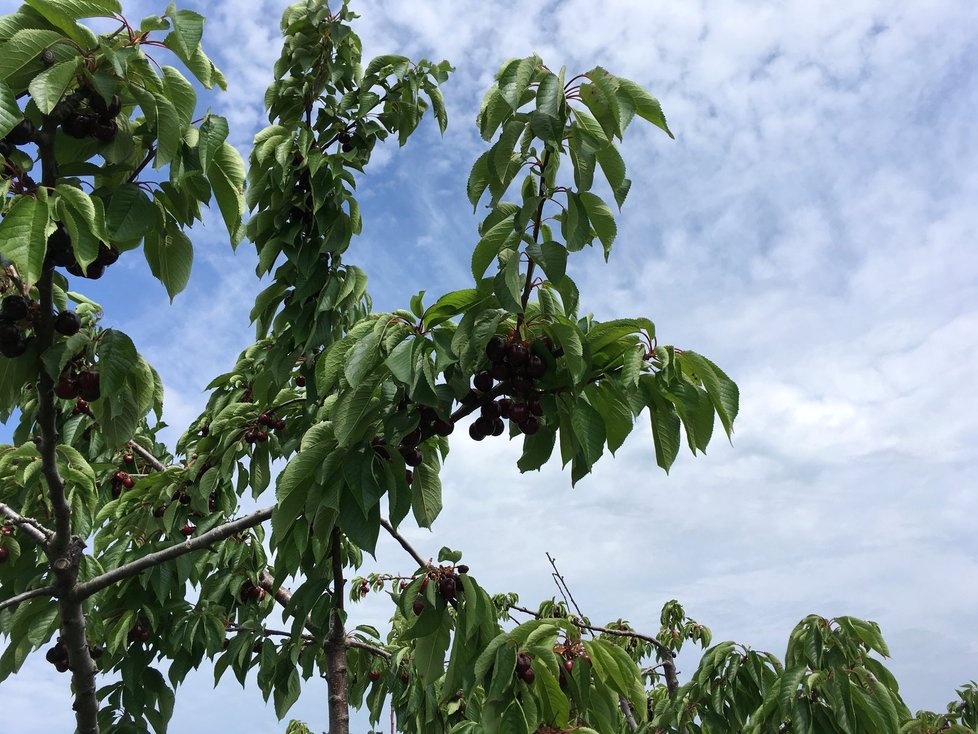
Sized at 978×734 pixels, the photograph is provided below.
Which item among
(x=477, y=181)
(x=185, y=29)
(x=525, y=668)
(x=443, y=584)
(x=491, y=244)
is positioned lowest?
(x=525, y=668)

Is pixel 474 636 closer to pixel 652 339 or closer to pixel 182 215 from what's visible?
pixel 652 339

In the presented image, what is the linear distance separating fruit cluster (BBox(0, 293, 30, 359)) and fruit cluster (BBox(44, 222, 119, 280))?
0.14 m

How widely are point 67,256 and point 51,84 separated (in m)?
0.45

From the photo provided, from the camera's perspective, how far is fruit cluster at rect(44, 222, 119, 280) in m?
2.00

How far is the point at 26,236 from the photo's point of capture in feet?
5.65

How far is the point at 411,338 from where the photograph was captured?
7.18 feet

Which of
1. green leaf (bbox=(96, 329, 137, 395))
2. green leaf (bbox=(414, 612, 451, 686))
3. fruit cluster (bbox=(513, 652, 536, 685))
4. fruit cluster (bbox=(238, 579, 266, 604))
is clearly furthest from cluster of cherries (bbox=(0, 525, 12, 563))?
fruit cluster (bbox=(513, 652, 536, 685))

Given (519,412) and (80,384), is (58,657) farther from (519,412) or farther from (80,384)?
(519,412)

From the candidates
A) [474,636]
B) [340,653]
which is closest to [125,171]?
[474,636]

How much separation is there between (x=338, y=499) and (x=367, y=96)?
3241mm

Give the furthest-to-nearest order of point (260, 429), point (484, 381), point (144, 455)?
1. point (144, 455)
2. point (260, 429)
3. point (484, 381)

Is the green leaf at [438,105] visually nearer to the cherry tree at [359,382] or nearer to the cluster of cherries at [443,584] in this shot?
the cherry tree at [359,382]

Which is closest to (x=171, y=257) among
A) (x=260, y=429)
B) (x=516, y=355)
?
(x=516, y=355)

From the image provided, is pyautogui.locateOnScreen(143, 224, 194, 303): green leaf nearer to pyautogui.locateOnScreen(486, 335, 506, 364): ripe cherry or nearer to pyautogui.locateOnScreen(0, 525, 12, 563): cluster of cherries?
pyautogui.locateOnScreen(486, 335, 506, 364): ripe cherry
